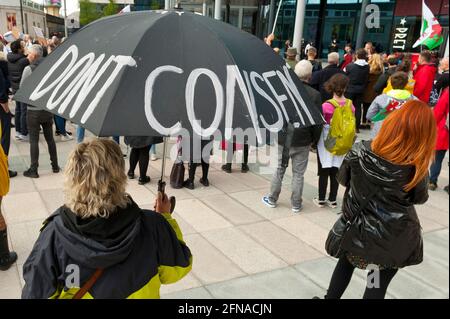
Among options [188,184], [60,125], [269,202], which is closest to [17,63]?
[60,125]

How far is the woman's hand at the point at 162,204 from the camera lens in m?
2.21

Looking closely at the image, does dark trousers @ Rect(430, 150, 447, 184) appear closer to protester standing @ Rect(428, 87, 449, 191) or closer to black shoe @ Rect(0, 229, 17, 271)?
protester standing @ Rect(428, 87, 449, 191)

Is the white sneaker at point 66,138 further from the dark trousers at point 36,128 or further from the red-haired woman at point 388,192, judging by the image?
the red-haired woman at point 388,192

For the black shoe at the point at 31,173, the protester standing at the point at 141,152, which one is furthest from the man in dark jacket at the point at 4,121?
the protester standing at the point at 141,152

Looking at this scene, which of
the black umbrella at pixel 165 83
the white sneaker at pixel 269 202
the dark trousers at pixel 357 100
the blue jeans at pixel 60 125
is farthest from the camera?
the dark trousers at pixel 357 100

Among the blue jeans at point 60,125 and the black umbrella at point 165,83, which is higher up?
the black umbrella at point 165,83

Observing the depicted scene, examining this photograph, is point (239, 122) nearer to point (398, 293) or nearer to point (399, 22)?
point (398, 293)

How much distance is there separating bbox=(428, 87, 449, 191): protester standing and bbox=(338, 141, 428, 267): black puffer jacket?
288cm

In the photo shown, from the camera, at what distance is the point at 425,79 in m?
7.72

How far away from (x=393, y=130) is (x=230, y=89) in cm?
125

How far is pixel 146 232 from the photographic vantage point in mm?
1869

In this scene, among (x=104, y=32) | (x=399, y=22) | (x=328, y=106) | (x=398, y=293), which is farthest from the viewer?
(x=399, y=22)

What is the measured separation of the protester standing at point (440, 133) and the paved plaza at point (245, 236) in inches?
12.4
